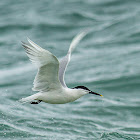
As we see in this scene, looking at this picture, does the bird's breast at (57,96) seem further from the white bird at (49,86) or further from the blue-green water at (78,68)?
Result: the blue-green water at (78,68)

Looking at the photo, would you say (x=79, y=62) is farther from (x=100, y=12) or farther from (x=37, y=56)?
(x=37, y=56)

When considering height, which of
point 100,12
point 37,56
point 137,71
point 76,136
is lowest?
point 76,136

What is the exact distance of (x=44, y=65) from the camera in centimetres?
708

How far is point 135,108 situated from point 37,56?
726cm

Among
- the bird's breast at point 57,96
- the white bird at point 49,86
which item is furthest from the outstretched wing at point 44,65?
the bird's breast at point 57,96

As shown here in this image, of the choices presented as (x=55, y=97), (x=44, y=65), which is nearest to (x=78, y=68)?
(x=55, y=97)

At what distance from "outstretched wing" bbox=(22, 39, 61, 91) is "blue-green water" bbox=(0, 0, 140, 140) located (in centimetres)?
259

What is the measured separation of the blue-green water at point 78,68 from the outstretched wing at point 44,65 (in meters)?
2.59

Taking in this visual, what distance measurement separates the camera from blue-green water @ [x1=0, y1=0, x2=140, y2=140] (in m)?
11.3

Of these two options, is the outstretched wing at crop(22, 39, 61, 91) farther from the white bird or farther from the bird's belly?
the bird's belly

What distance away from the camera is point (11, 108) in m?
12.3

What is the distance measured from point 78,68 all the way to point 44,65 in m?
9.38

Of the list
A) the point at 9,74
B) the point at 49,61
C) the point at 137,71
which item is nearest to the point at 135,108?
the point at 137,71

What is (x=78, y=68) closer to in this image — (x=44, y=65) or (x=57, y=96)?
(x=57, y=96)
